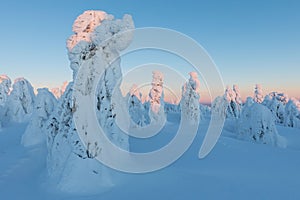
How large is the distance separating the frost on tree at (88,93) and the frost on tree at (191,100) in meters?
21.5

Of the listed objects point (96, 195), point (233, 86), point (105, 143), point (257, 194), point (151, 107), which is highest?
point (233, 86)

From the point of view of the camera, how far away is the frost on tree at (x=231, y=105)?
1778 inches

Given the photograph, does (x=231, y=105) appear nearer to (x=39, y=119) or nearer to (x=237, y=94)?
(x=237, y=94)

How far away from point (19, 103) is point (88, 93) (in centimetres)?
2726

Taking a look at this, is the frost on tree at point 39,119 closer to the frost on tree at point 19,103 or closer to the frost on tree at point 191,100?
the frost on tree at point 19,103

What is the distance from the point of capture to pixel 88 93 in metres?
7.37

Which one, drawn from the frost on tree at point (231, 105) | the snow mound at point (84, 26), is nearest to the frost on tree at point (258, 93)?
the frost on tree at point (231, 105)

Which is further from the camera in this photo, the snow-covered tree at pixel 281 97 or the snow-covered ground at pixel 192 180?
the snow-covered tree at pixel 281 97

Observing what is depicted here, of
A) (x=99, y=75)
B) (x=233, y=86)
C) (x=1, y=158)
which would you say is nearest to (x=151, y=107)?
(x=1, y=158)

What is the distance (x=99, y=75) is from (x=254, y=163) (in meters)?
7.98

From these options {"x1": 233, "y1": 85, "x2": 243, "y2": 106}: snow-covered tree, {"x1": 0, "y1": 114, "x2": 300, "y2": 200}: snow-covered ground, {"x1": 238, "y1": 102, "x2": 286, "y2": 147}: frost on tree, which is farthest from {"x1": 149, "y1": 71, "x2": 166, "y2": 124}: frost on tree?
{"x1": 233, "y1": 85, "x2": 243, "y2": 106}: snow-covered tree

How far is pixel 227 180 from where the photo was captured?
23.5 ft

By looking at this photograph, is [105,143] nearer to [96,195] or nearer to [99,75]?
[96,195]

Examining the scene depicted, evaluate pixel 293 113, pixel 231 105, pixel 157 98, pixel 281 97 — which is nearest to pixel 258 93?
pixel 281 97
